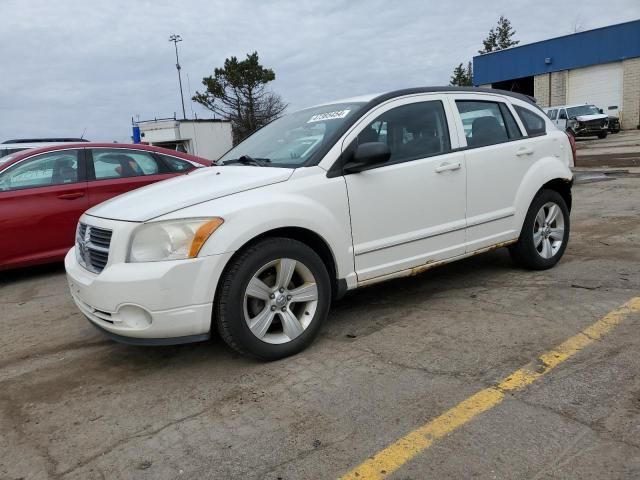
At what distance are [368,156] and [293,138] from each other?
824 millimetres

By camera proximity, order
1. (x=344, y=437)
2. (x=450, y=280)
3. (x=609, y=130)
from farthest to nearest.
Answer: (x=609, y=130) → (x=450, y=280) → (x=344, y=437)

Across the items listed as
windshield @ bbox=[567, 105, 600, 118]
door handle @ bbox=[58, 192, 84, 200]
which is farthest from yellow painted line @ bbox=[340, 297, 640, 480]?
windshield @ bbox=[567, 105, 600, 118]

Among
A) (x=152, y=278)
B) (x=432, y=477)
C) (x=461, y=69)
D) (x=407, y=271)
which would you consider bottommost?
(x=432, y=477)

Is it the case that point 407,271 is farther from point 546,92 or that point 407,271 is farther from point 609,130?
point 546,92

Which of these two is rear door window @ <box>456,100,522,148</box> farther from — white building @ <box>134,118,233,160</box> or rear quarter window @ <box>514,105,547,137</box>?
white building @ <box>134,118,233,160</box>

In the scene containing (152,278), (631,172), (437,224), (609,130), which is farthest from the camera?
(609,130)

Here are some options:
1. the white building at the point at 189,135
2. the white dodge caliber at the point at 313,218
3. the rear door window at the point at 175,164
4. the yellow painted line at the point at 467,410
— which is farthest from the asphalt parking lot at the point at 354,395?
the white building at the point at 189,135

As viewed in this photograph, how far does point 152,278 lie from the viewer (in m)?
3.07

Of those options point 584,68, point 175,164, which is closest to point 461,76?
point 584,68

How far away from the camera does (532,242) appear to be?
4.94 m

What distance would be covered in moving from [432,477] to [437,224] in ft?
7.47

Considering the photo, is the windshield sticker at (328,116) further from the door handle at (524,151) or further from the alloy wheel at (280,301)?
the door handle at (524,151)

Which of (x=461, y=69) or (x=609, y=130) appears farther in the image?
(x=461, y=69)

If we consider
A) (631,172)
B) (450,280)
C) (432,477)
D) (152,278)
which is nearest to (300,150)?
(152,278)
